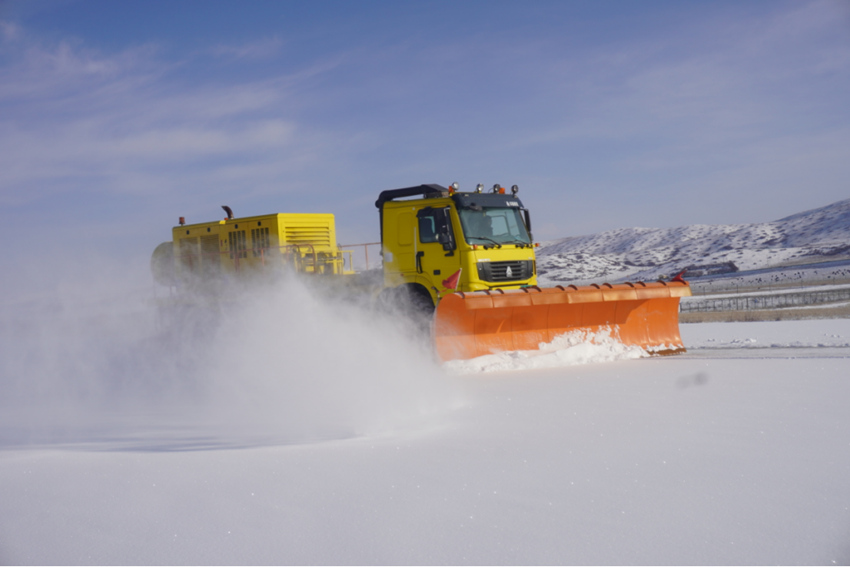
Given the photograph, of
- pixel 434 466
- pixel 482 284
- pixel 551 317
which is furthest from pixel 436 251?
pixel 434 466

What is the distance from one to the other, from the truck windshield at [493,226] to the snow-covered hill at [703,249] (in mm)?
60142

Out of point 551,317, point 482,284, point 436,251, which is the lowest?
point 551,317

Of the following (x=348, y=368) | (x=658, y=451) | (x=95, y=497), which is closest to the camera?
(x=95, y=497)

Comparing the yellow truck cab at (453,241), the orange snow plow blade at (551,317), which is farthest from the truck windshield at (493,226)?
the orange snow plow blade at (551,317)

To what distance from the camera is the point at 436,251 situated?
10.6 meters

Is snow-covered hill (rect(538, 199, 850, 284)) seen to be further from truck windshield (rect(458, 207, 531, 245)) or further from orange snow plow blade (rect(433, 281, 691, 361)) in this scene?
truck windshield (rect(458, 207, 531, 245))

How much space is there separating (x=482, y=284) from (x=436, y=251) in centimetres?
90

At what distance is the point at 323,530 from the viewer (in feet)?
11.1

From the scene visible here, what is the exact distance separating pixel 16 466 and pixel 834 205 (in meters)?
144

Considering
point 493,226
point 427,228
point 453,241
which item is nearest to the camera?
point 453,241

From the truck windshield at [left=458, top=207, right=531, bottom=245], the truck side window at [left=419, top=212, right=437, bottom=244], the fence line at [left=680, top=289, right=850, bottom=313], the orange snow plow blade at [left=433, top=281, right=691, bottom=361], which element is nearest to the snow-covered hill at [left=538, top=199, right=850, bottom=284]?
the fence line at [left=680, top=289, right=850, bottom=313]

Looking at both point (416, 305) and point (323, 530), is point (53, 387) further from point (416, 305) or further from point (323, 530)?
point (323, 530)

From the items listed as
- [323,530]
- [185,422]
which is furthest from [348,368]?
[323,530]

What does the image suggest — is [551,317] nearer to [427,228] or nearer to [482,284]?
[482,284]
